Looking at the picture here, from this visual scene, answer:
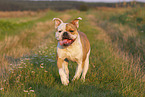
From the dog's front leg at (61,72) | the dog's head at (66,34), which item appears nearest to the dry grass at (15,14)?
the dog's front leg at (61,72)

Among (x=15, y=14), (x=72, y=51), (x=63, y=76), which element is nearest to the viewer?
(x=72, y=51)

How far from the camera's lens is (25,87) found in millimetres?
3725

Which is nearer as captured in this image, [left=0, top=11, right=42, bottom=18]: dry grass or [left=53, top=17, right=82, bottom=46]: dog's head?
[left=53, top=17, right=82, bottom=46]: dog's head

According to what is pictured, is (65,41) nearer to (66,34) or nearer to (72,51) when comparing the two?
(66,34)

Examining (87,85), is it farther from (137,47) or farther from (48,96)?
(137,47)

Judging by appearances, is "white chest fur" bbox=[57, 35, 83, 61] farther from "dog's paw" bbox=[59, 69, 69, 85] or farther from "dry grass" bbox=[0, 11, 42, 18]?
"dry grass" bbox=[0, 11, 42, 18]

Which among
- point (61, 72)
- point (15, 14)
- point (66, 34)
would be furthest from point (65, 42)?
point (15, 14)

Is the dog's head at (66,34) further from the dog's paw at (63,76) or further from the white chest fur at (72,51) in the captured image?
the dog's paw at (63,76)

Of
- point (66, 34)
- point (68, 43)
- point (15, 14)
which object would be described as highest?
point (15, 14)

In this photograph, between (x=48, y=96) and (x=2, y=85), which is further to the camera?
(x=2, y=85)

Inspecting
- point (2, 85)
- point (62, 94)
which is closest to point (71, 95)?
point (62, 94)

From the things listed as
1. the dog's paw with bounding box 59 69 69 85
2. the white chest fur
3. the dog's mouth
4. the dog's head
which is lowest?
the dog's paw with bounding box 59 69 69 85

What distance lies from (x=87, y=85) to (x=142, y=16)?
10.0 meters

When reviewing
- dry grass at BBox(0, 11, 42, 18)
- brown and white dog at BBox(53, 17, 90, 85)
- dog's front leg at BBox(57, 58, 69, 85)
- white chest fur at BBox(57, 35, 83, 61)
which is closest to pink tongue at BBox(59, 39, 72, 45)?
brown and white dog at BBox(53, 17, 90, 85)
